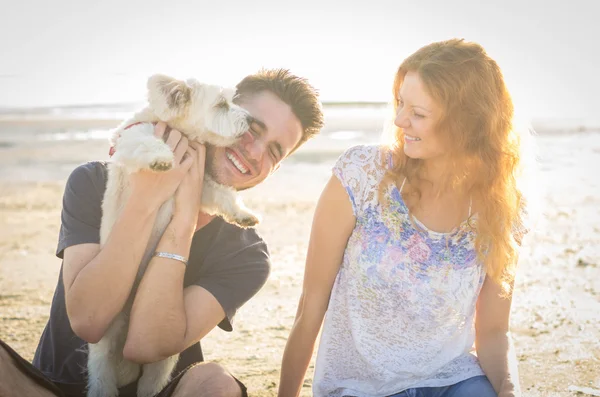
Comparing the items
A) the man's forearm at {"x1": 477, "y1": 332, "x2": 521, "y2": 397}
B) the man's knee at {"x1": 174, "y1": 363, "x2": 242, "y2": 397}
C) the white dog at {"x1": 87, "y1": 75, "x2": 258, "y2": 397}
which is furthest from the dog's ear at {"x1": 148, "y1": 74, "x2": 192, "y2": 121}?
the man's forearm at {"x1": 477, "y1": 332, "x2": 521, "y2": 397}

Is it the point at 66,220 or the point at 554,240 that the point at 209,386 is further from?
the point at 554,240

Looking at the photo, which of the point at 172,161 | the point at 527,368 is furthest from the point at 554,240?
the point at 172,161

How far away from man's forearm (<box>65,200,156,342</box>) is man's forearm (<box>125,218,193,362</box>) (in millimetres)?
83

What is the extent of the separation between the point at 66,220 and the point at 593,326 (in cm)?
402

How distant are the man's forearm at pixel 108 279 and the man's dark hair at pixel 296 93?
101 centimetres

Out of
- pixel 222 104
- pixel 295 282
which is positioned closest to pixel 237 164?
pixel 222 104

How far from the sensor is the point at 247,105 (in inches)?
140

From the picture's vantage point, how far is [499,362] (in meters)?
2.93

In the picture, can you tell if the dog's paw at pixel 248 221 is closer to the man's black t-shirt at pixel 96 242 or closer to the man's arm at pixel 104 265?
the man's black t-shirt at pixel 96 242

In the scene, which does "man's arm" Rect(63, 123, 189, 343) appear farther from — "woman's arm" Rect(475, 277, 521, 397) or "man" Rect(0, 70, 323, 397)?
"woman's arm" Rect(475, 277, 521, 397)

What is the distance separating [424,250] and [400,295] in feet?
0.76

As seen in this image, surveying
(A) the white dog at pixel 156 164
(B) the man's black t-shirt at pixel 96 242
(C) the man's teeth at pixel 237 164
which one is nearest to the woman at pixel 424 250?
(B) the man's black t-shirt at pixel 96 242

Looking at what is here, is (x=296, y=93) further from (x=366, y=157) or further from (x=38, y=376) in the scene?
(x=38, y=376)

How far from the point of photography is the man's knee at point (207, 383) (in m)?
2.56
